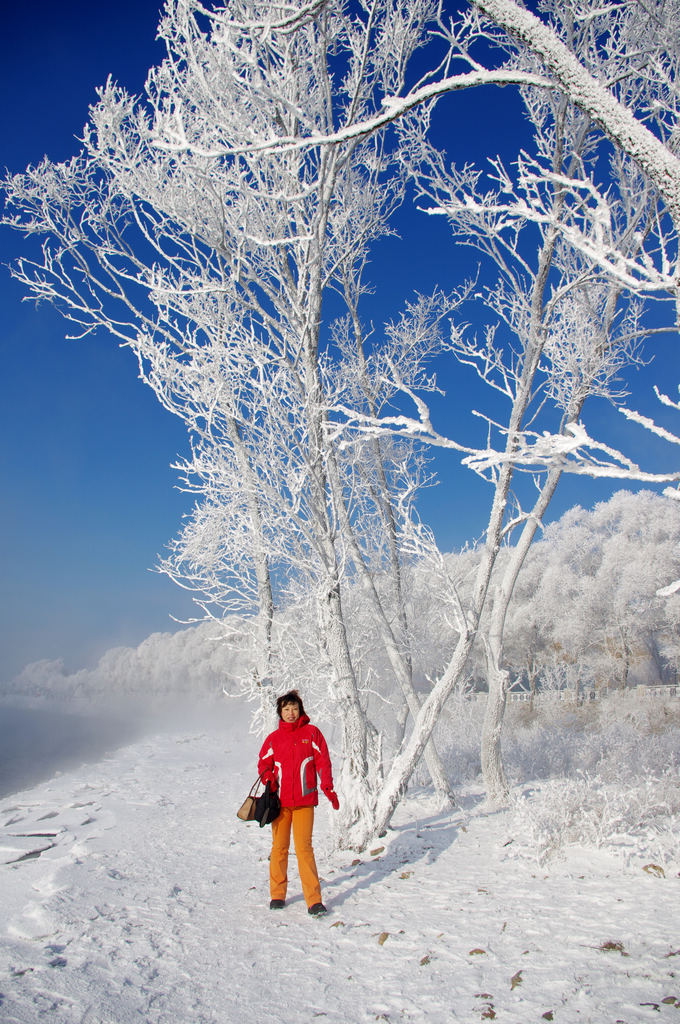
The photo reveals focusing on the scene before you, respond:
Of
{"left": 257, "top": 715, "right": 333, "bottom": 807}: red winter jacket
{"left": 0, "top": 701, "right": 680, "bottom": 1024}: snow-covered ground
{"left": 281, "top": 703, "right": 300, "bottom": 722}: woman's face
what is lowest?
{"left": 0, "top": 701, "right": 680, "bottom": 1024}: snow-covered ground

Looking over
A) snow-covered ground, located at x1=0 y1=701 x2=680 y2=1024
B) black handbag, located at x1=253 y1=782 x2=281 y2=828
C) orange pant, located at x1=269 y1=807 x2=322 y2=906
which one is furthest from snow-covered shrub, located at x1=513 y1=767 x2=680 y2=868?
black handbag, located at x1=253 y1=782 x2=281 y2=828

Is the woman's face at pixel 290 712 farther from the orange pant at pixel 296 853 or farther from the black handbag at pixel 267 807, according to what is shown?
the orange pant at pixel 296 853

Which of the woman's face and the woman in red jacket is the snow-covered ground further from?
the woman's face

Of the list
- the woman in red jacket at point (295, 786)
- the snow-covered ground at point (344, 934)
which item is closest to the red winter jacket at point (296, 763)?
the woman in red jacket at point (295, 786)

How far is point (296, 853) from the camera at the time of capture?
14.4 feet

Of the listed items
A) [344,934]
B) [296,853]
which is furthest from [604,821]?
[296,853]

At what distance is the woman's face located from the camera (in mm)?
4824

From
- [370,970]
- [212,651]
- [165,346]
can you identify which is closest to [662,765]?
[370,970]

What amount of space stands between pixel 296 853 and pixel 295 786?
45 cm

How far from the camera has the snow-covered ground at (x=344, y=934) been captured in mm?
2992

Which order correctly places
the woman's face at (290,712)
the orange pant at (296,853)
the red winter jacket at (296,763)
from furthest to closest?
the woman's face at (290,712), the red winter jacket at (296,763), the orange pant at (296,853)

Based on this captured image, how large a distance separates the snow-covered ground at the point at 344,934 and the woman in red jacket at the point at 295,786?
21cm

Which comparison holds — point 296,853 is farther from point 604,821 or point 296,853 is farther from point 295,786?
point 604,821

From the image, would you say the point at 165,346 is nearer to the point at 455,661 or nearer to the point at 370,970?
the point at 455,661
